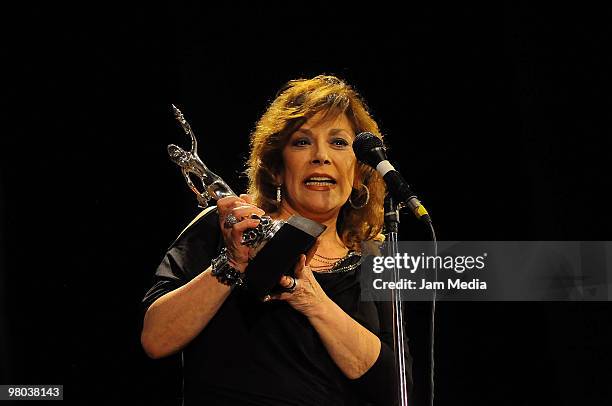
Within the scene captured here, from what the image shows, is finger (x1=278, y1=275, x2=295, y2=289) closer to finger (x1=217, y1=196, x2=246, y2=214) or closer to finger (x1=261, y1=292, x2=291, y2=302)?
finger (x1=261, y1=292, x2=291, y2=302)

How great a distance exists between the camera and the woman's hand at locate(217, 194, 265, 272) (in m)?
1.47

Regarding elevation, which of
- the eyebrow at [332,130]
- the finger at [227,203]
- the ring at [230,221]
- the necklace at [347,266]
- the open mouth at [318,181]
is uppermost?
the eyebrow at [332,130]

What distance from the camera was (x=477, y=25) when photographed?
258 centimetres

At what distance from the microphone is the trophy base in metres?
0.18

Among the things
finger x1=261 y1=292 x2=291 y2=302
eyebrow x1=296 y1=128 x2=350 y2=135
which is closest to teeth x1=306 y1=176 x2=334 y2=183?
eyebrow x1=296 y1=128 x2=350 y2=135

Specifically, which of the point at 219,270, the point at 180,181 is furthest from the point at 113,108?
the point at 219,270

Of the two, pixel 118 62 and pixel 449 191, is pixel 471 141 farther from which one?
pixel 118 62

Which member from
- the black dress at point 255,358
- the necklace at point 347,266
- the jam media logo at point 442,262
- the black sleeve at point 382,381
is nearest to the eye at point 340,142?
the necklace at point 347,266

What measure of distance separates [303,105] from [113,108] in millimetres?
773

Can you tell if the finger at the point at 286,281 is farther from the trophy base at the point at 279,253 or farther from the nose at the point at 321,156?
the nose at the point at 321,156

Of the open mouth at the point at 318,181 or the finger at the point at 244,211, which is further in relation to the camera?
the open mouth at the point at 318,181

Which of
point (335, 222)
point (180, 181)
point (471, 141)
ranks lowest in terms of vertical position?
point (335, 222)

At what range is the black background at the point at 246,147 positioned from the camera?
7.55 feet

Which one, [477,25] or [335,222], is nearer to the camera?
[335,222]
